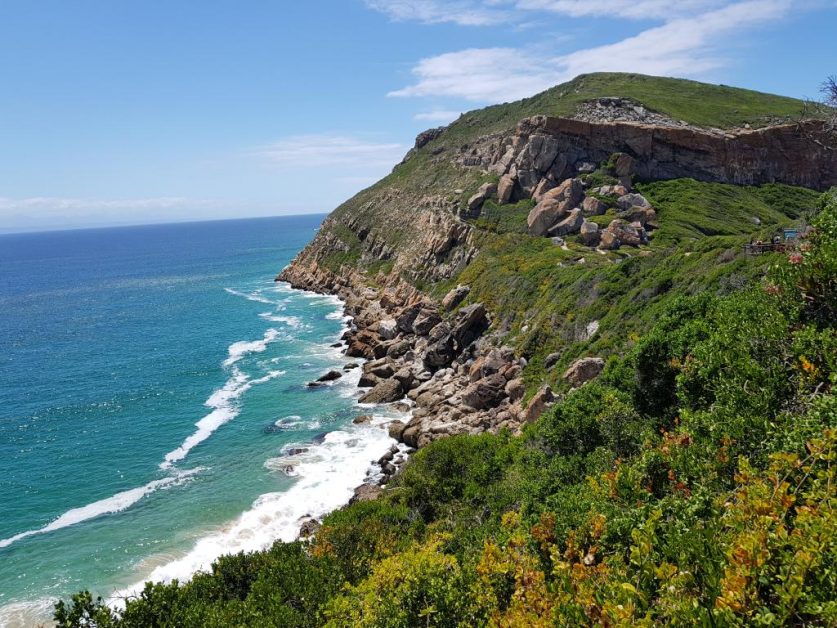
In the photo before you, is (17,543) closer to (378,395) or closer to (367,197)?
(378,395)

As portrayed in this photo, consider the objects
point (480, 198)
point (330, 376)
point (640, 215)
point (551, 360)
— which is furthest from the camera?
point (480, 198)

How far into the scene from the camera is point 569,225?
2491 inches

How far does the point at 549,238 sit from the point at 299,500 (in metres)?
43.7

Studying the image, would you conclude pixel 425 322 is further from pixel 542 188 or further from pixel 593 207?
pixel 542 188

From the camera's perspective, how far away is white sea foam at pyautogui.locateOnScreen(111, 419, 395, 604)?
26.7 metres

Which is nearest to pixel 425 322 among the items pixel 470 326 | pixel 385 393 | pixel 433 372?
pixel 470 326

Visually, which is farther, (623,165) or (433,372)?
(623,165)

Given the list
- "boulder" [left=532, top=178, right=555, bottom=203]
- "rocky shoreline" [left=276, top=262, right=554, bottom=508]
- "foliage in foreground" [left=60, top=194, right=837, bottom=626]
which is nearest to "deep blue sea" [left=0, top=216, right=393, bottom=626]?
"rocky shoreline" [left=276, top=262, right=554, bottom=508]

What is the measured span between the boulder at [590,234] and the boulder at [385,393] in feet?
91.7

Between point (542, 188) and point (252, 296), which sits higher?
point (542, 188)

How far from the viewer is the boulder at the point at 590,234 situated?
5891 cm

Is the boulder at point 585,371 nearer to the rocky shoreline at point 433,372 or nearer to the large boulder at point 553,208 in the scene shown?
the rocky shoreline at point 433,372

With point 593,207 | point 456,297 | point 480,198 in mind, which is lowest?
point 456,297

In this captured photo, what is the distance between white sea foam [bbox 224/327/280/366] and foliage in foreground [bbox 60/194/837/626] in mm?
42531
